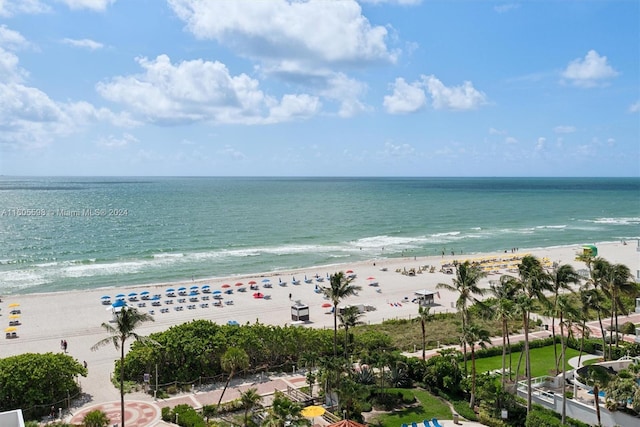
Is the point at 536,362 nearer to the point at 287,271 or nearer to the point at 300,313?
the point at 300,313

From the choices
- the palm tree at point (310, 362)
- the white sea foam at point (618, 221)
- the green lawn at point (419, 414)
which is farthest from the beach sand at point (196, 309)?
the white sea foam at point (618, 221)

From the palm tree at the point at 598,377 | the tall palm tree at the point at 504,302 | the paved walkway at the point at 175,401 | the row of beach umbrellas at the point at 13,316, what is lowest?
the paved walkway at the point at 175,401

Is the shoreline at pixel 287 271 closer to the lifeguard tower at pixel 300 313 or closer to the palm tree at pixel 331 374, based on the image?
the lifeguard tower at pixel 300 313

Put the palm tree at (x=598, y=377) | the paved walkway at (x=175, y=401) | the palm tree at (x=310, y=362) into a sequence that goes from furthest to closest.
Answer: the palm tree at (x=310, y=362) < the paved walkway at (x=175, y=401) < the palm tree at (x=598, y=377)

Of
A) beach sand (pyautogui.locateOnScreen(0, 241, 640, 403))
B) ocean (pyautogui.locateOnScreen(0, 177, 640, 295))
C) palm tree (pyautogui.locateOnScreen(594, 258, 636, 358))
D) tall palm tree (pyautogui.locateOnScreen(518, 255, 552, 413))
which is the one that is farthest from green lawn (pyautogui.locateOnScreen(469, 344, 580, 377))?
ocean (pyautogui.locateOnScreen(0, 177, 640, 295))

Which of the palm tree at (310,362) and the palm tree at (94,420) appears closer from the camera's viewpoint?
the palm tree at (94,420)

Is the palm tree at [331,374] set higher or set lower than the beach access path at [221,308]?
higher

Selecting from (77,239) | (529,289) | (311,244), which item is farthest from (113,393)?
(77,239)
